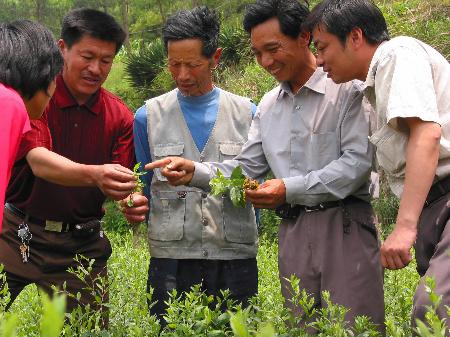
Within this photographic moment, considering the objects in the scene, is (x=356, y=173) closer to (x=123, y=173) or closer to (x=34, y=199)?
(x=123, y=173)

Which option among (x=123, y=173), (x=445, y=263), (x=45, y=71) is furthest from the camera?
(x=123, y=173)

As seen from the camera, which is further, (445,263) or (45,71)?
(45,71)

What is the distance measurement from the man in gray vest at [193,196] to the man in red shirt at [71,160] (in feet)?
0.64

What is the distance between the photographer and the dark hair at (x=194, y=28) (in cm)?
362

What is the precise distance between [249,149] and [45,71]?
112 cm

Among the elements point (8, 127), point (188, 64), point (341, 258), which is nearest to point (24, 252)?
point (188, 64)

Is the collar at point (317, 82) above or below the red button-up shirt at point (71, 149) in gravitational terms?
above

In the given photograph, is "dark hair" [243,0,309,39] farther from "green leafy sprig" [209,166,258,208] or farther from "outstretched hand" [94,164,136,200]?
"outstretched hand" [94,164,136,200]

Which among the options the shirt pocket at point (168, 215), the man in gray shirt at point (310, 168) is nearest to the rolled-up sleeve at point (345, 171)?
the man in gray shirt at point (310, 168)

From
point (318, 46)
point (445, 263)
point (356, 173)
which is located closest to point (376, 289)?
point (356, 173)

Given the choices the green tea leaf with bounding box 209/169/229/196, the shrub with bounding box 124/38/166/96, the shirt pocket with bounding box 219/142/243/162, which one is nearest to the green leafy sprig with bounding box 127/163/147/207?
the green tea leaf with bounding box 209/169/229/196

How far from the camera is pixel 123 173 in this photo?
10.5 feet

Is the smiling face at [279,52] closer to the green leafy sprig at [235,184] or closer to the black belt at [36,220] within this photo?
the green leafy sprig at [235,184]

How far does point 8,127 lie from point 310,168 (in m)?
1.50
